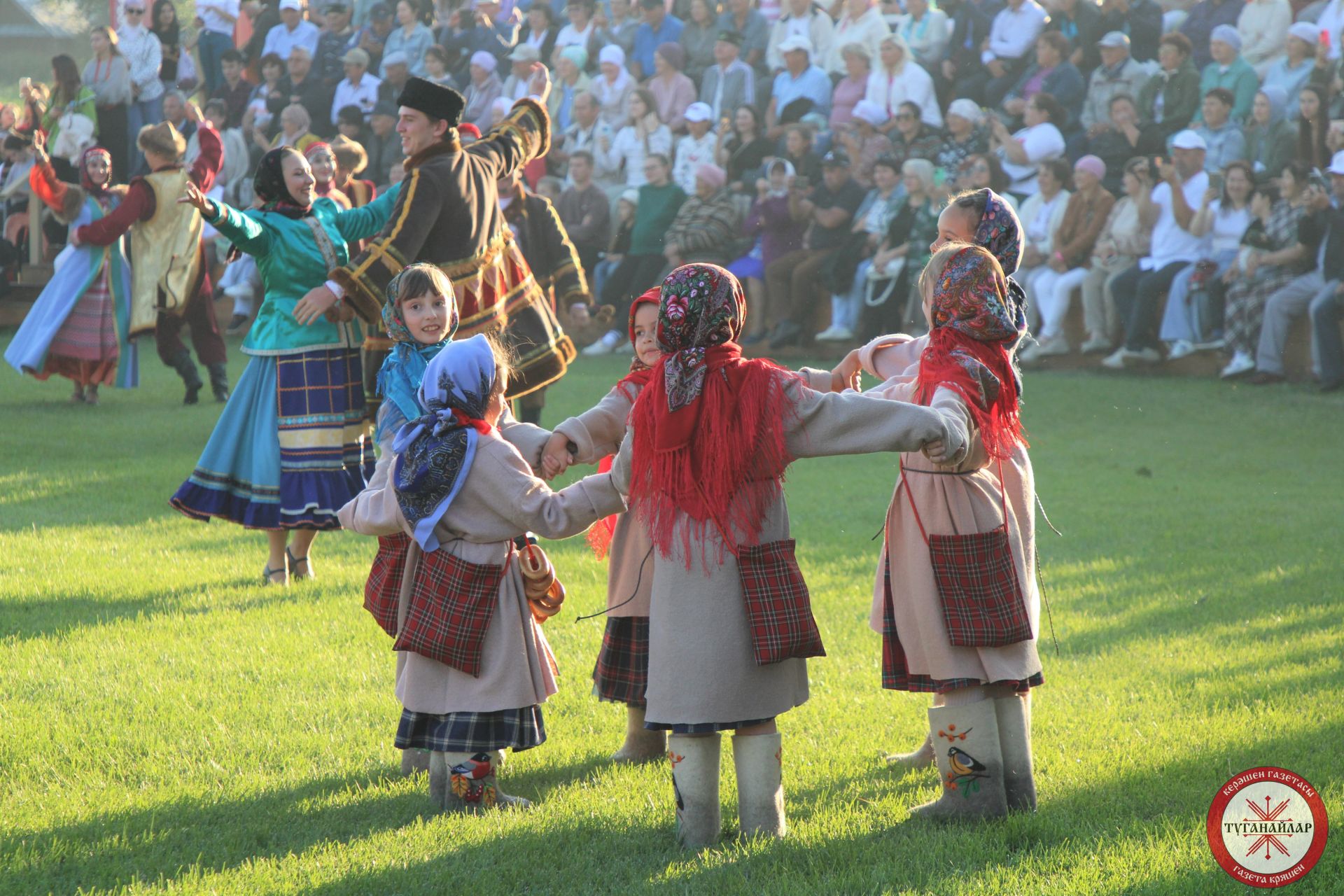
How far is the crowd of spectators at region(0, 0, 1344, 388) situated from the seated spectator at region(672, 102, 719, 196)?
0.11ft

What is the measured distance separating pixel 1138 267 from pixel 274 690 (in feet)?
32.7

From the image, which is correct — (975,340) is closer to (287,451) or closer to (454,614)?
(454,614)

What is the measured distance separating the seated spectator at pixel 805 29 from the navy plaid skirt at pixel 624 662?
12.5 meters

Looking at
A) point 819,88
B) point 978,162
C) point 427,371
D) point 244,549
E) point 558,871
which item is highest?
point 819,88

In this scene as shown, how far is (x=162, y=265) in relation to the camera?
35.0 ft

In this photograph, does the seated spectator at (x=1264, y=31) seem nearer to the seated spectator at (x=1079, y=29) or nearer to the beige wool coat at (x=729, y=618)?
the seated spectator at (x=1079, y=29)

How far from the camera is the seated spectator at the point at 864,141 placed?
46.4ft

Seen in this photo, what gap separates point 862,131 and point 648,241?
2.74 metres

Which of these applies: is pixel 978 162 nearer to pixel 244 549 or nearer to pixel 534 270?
pixel 534 270

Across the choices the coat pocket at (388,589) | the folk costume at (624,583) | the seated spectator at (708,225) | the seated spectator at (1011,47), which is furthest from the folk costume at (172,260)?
the seated spectator at (1011,47)

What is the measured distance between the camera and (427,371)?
3.44m

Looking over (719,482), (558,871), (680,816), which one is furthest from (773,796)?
(719,482)

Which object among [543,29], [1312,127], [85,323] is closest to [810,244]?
[1312,127]

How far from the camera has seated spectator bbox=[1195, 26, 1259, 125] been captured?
40.5ft
